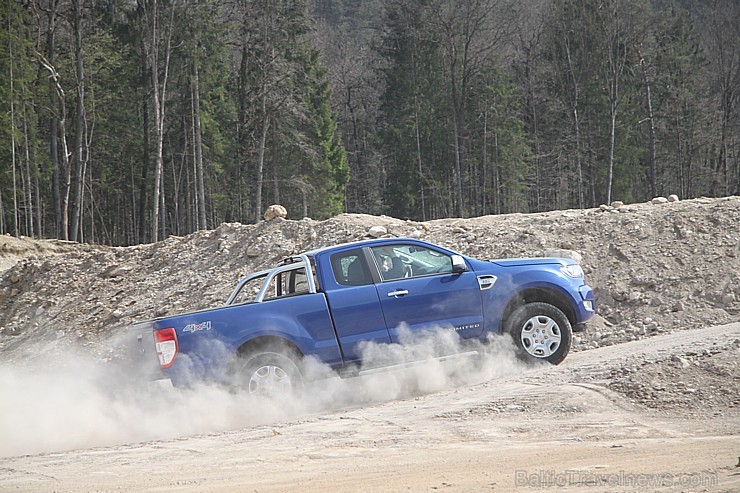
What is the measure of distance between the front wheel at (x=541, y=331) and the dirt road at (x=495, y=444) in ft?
0.80

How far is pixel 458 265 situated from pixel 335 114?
4502cm

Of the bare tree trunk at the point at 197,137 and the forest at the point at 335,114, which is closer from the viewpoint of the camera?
the bare tree trunk at the point at 197,137

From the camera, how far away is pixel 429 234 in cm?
1866

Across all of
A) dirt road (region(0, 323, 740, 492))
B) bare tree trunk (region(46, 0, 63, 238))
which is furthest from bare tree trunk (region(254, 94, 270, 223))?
dirt road (region(0, 323, 740, 492))

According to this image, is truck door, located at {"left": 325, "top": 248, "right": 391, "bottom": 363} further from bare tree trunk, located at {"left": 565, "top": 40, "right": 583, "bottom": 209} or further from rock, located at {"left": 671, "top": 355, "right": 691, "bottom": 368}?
bare tree trunk, located at {"left": 565, "top": 40, "right": 583, "bottom": 209}

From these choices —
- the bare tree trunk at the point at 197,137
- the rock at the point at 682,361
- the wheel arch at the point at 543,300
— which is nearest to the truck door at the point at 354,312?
the wheel arch at the point at 543,300

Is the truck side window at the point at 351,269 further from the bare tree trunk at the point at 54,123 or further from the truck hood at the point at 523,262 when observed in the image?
the bare tree trunk at the point at 54,123

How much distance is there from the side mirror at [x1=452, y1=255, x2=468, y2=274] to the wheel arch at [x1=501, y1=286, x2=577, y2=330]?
0.72 m

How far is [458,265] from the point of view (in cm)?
955

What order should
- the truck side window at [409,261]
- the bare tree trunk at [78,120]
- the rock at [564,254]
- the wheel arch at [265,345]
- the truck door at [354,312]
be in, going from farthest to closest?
the bare tree trunk at [78,120] < the rock at [564,254] < the truck side window at [409,261] < the truck door at [354,312] < the wheel arch at [265,345]

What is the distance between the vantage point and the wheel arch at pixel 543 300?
984cm

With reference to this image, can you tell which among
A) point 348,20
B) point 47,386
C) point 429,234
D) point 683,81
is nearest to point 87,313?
point 429,234

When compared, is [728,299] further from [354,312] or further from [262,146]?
[262,146]

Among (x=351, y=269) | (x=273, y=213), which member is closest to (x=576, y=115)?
(x=273, y=213)
